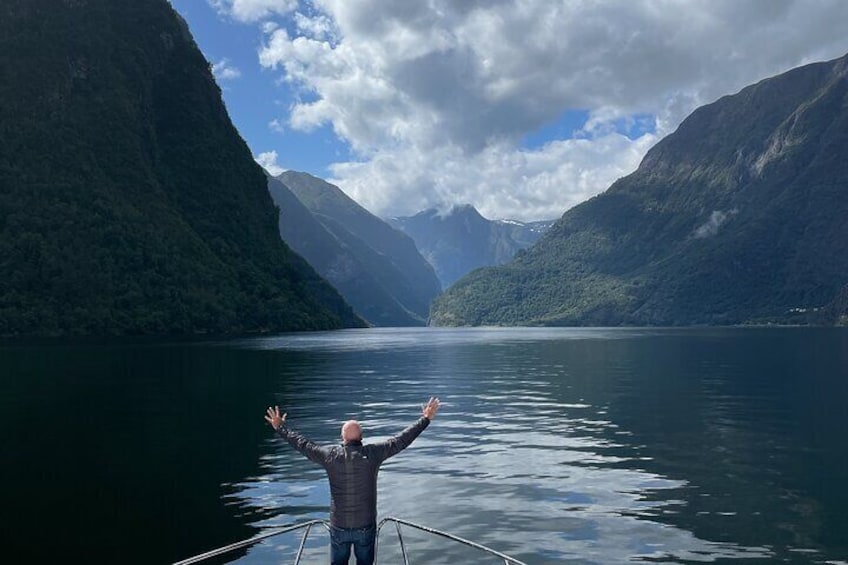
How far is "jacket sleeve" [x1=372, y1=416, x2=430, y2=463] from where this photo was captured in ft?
48.9

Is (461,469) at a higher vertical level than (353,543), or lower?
lower

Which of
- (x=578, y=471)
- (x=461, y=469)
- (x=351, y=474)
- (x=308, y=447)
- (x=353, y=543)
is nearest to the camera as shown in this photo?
(x=351, y=474)

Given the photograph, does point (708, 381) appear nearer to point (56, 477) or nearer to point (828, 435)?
point (828, 435)

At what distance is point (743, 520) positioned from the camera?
79.9 ft

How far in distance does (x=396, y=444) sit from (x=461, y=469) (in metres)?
17.8

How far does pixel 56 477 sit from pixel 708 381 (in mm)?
62159

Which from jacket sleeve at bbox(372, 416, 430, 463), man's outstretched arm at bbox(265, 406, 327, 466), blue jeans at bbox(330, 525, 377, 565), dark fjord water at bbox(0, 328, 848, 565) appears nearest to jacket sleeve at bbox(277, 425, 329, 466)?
man's outstretched arm at bbox(265, 406, 327, 466)

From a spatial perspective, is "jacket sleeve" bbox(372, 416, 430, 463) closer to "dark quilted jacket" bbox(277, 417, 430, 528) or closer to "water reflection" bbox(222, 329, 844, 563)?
"dark quilted jacket" bbox(277, 417, 430, 528)

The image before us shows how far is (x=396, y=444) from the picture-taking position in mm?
15195

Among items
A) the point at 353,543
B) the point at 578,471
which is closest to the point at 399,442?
the point at 353,543

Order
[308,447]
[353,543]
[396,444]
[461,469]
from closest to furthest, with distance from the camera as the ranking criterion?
[308,447] < [353,543] < [396,444] < [461,469]

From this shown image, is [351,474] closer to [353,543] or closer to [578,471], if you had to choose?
[353,543]

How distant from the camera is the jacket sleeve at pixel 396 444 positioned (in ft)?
48.9

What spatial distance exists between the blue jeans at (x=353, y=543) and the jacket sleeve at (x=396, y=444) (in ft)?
5.05
